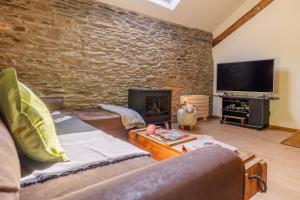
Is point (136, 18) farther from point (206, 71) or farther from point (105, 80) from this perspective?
point (206, 71)

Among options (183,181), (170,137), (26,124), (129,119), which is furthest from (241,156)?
(129,119)

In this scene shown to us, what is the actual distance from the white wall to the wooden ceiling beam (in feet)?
0.28

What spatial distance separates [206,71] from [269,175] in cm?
362

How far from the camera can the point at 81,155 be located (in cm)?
117

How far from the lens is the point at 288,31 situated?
4.11 metres

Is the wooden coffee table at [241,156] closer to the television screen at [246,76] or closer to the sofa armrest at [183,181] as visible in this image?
the sofa armrest at [183,181]

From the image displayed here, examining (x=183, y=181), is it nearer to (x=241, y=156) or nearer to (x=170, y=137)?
(x=241, y=156)

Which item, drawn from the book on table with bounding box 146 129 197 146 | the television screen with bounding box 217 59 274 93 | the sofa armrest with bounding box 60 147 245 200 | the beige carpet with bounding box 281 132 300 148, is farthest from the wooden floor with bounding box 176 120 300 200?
the sofa armrest with bounding box 60 147 245 200

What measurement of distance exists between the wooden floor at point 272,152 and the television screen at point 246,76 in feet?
2.94

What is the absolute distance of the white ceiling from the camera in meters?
3.82

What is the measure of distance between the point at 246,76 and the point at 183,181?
449 cm

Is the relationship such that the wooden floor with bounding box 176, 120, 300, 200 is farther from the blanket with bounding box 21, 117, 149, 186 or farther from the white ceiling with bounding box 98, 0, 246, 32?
the white ceiling with bounding box 98, 0, 246, 32

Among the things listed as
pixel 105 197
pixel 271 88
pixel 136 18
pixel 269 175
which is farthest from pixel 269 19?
pixel 105 197

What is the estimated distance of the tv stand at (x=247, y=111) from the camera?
4164 millimetres
